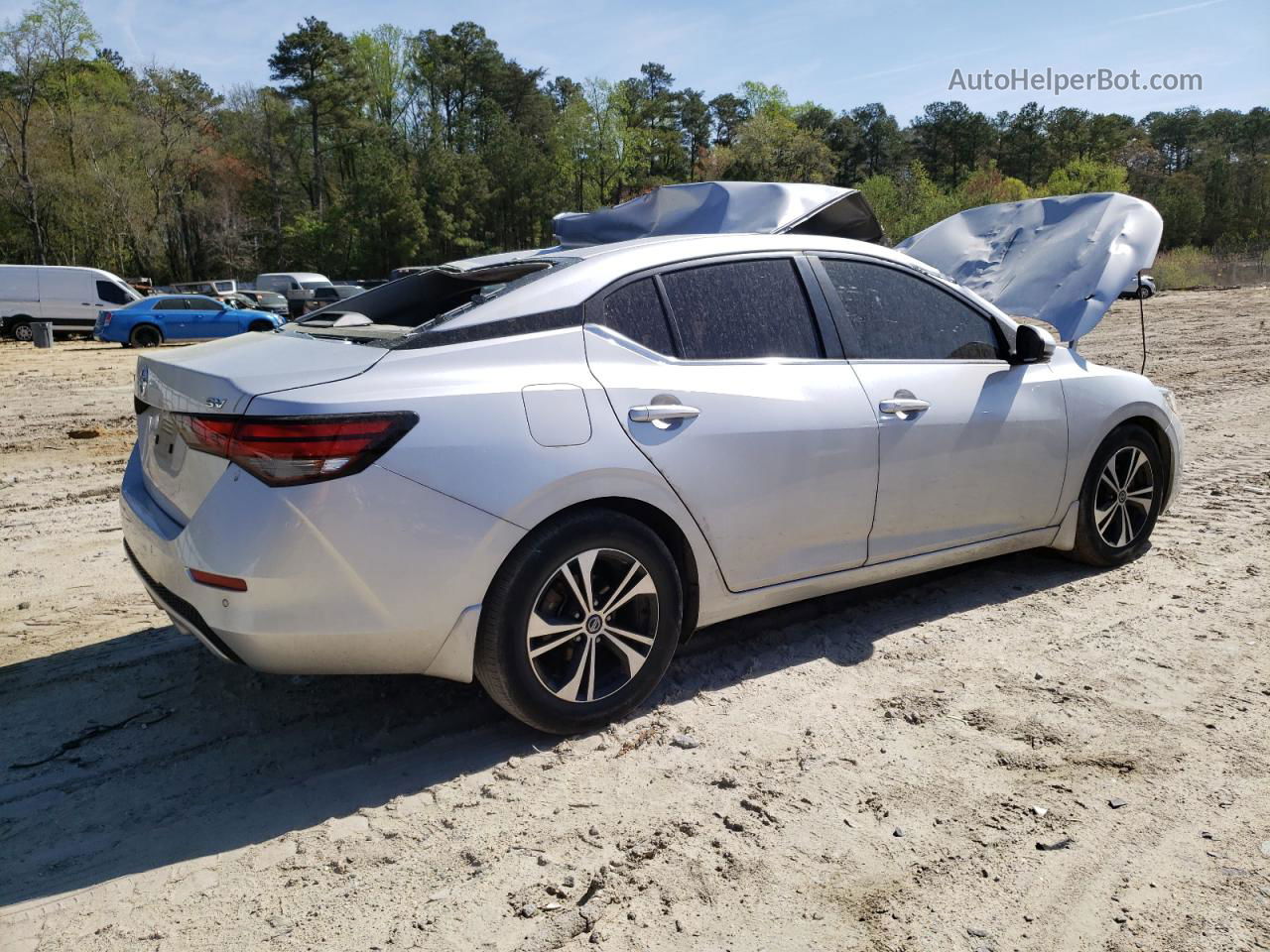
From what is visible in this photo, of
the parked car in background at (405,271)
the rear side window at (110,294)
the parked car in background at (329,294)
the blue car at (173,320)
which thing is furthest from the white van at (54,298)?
the parked car in background at (329,294)

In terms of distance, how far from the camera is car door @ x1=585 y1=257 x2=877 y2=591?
333cm

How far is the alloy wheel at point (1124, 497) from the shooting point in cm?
480

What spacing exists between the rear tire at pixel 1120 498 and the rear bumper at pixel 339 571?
3138 millimetres

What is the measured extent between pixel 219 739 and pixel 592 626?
135 centimetres

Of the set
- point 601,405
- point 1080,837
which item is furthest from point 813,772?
point 601,405

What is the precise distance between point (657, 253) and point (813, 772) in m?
1.91

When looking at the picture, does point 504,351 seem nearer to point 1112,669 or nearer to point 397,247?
point 1112,669

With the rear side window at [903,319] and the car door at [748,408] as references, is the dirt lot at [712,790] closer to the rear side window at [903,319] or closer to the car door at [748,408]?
the car door at [748,408]

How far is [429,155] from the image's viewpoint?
221ft

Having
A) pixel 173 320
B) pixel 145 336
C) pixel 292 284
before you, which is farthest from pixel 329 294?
pixel 145 336

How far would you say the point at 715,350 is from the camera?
11.7ft

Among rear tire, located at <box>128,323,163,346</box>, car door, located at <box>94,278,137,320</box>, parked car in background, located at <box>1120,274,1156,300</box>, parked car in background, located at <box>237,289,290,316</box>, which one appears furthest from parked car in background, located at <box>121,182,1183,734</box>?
parked car in background, located at <box>237,289,290,316</box>

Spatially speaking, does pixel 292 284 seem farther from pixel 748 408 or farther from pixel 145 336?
pixel 748 408

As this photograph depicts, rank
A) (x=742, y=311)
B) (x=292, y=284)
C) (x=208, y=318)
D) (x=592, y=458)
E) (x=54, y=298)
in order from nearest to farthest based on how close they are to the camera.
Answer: (x=592, y=458) < (x=742, y=311) < (x=208, y=318) < (x=54, y=298) < (x=292, y=284)
